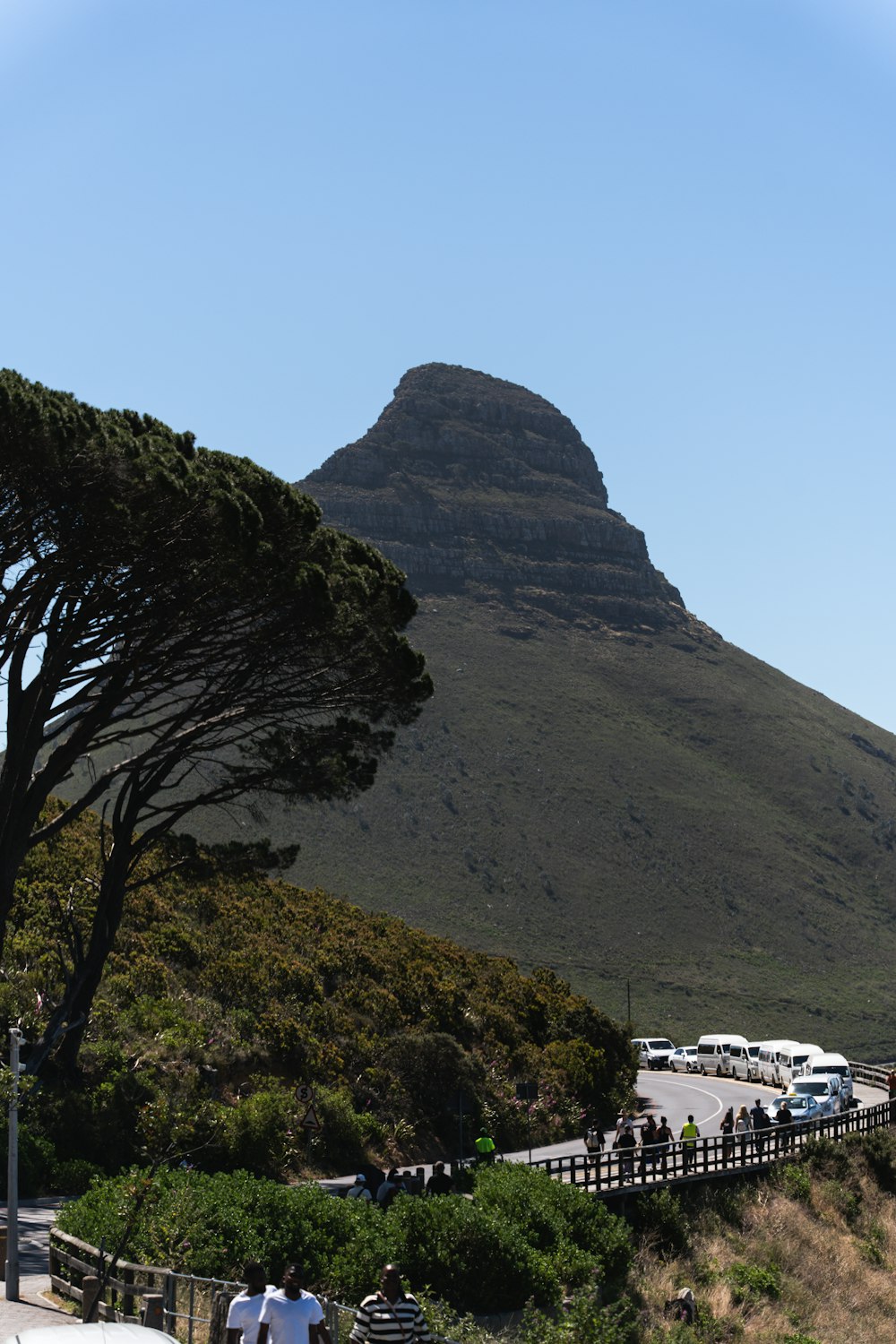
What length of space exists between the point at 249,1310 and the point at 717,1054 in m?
59.8

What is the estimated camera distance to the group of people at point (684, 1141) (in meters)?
33.8

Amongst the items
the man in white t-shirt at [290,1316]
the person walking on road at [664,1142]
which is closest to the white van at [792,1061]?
the person walking on road at [664,1142]

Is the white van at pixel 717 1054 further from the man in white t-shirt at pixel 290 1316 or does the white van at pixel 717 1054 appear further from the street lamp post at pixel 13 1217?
the man in white t-shirt at pixel 290 1316

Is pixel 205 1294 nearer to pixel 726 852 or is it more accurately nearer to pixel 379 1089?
pixel 379 1089

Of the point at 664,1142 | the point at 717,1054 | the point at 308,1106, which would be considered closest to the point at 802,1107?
the point at 664,1142

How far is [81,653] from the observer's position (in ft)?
97.0

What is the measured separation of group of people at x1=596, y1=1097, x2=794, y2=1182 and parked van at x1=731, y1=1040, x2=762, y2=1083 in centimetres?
2200

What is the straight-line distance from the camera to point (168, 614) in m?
29.9

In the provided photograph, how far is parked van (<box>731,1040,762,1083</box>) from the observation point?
65750 millimetres

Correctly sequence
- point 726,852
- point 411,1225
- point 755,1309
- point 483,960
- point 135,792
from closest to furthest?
1. point 411,1225
2. point 755,1309
3. point 135,792
4. point 483,960
5. point 726,852

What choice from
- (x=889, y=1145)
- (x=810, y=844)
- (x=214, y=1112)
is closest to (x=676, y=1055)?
(x=889, y=1145)

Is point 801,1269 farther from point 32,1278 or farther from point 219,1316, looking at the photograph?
point 219,1316

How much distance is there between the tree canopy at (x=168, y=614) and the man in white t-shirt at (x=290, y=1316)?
16987 millimetres

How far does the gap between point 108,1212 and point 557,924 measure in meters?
92.8
